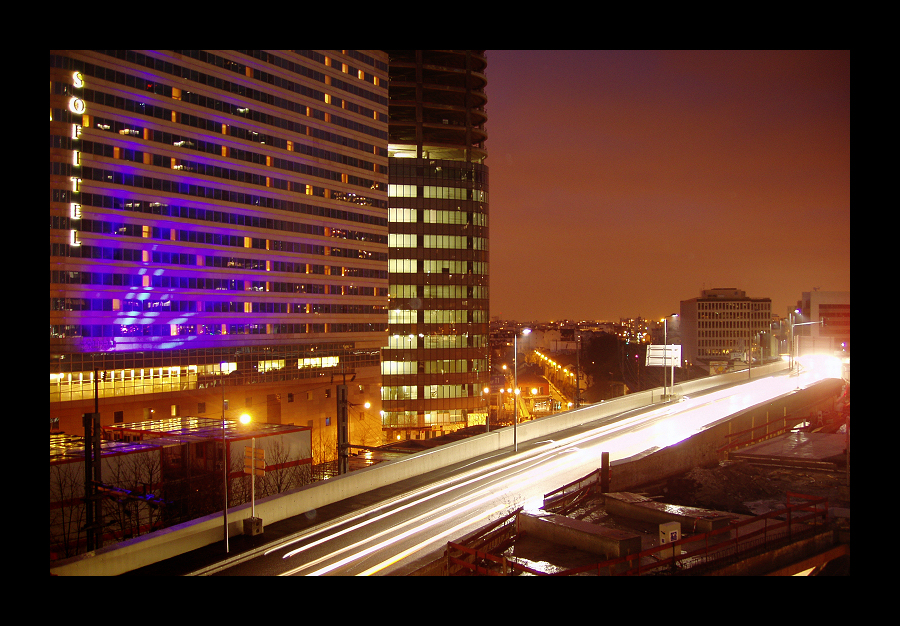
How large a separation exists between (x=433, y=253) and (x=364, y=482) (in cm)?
6778

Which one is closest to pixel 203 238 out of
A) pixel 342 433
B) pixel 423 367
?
pixel 423 367

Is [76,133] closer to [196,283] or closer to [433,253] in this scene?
[196,283]

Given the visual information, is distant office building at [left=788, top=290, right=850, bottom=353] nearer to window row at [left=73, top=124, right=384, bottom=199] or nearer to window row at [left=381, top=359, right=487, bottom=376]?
window row at [left=381, top=359, right=487, bottom=376]

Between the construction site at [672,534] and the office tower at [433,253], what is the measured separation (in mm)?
63960

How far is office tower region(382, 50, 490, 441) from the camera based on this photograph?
282ft

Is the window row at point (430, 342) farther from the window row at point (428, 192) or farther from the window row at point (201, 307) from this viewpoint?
the window row at point (428, 192)

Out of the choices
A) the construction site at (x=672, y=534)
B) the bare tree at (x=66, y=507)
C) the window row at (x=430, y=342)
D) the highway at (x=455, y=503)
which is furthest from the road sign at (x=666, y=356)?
the window row at (x=430, y=342)

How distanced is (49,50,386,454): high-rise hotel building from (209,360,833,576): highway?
107ft

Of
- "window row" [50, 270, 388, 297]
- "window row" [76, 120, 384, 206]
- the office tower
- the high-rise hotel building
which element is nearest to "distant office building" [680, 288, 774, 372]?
the office tower

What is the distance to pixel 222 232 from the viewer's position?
6794 cm

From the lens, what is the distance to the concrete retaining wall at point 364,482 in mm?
14164

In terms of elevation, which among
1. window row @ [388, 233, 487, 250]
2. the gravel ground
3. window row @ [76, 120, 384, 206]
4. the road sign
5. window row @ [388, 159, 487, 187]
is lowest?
the gravel ground

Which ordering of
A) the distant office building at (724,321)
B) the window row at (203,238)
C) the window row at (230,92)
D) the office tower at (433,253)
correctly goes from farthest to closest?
the distant office building at (724,321) < the office tower at (433,253) < the window row at (230,92) < the window row at (203,238)
